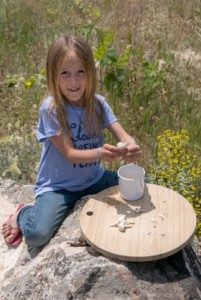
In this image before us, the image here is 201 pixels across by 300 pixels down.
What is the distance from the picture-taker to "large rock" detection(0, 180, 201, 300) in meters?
1.99

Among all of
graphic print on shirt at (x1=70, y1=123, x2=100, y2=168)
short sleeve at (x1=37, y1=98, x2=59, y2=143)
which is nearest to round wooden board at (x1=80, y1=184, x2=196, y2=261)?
graphic print on shirt at (x1=70, y1=123, x2=100, y2=168)

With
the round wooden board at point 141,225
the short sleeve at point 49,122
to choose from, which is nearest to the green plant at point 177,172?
the round wooden board at point 141,225

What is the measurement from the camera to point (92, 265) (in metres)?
2.06

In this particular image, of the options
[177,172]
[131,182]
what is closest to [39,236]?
[131,182]

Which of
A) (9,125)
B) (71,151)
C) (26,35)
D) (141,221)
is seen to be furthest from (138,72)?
(141,221)

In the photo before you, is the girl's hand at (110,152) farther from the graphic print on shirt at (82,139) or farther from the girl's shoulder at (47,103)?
the girl's shoulder at (47,103)

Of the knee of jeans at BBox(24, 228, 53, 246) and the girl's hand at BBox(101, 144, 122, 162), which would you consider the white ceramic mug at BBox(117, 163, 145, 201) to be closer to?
the girl's hand at BBox(101, 144, 122, 162)

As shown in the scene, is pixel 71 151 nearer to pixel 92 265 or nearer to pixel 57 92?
pixel 57 92

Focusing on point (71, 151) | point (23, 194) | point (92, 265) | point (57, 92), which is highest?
point (57, 92)

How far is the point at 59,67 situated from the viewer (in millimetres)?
2471

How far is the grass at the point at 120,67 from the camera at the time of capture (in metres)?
3.73

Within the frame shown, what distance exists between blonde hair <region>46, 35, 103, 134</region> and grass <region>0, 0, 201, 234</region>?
973mm

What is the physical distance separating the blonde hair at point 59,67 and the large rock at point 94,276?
2.22 ft

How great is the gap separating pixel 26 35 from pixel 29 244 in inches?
129
